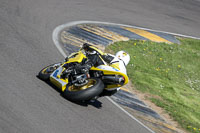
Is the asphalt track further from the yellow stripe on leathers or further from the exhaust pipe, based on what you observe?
the exhaust pipe

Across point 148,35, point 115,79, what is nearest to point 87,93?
point 115,79

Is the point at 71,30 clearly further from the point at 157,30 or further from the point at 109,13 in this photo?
the point at 157,30

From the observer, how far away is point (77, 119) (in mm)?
7004

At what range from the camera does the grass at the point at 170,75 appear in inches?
372

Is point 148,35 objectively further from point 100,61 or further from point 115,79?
point 115,79

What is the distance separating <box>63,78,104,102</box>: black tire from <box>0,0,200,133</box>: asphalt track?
Result: 26 cm

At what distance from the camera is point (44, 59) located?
30.6ft

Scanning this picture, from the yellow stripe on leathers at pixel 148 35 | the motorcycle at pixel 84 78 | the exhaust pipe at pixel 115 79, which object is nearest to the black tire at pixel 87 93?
the motorcycle at pixel 84 78

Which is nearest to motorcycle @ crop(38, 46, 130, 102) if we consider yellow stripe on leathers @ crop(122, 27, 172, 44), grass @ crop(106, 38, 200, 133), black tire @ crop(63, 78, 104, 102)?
black tire @ crop(63, 78, 104, 102)

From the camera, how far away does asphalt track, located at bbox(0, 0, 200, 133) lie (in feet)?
21.2

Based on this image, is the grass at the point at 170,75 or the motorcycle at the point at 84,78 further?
the grass at the point at 170,75

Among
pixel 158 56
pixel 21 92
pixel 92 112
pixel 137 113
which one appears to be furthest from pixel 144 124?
pixel 158 56

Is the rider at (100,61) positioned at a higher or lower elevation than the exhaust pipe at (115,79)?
higher

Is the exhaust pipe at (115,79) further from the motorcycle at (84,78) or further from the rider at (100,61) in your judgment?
→ the rider at (100,61)
